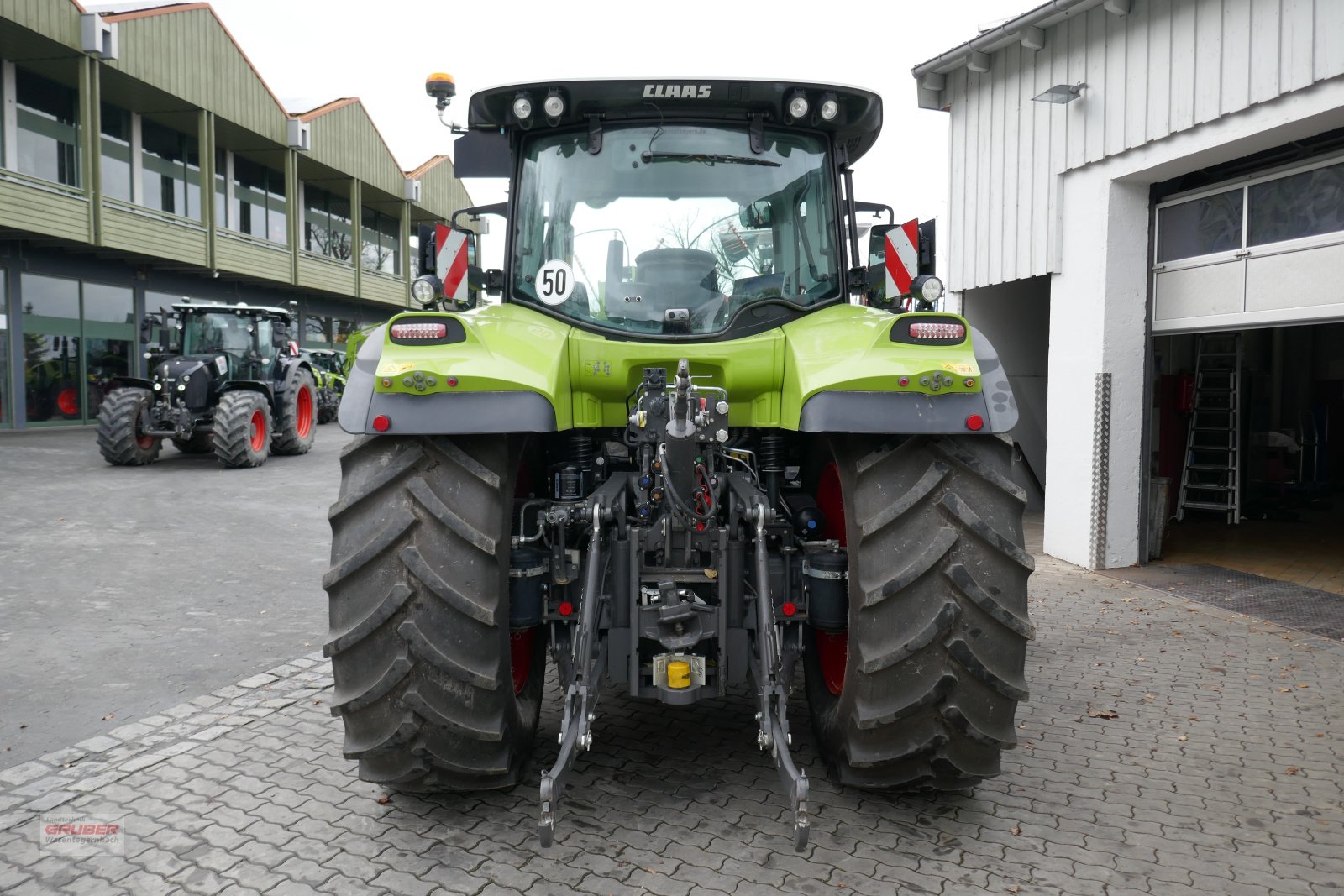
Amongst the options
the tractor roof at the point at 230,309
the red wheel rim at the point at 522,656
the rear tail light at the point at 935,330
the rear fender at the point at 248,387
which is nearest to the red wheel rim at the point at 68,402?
the tractor roof at the point at 230,309

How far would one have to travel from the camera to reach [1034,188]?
864 centimetres

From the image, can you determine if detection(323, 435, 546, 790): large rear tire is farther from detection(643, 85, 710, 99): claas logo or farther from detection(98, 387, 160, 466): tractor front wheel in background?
detection(98, 387, 160, 466): tractor front wheel in background

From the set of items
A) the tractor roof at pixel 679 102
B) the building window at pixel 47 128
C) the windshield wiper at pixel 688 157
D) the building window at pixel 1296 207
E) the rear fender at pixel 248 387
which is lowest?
the rear fender at pixel 248 387

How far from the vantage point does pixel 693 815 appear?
3.27 meters

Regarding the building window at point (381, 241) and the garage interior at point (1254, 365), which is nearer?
the garage interior at point (1254, 365)

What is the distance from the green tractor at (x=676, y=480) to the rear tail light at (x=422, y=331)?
1 cm

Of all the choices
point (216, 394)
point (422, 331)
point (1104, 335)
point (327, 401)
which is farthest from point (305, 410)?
point (422, 331)

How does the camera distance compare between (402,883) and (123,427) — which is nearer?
(402,883)

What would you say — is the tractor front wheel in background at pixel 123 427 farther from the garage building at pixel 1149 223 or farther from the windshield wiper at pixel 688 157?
the windshield wiper at pixel 688 157

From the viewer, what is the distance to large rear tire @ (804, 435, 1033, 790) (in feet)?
9.48

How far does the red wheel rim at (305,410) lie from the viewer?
57.6 ft

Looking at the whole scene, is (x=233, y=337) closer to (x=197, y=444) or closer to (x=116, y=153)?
(x=197, y=444)

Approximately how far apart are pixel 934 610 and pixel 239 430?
13.1 meters

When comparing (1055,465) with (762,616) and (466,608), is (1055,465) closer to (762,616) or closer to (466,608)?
(762,616)
